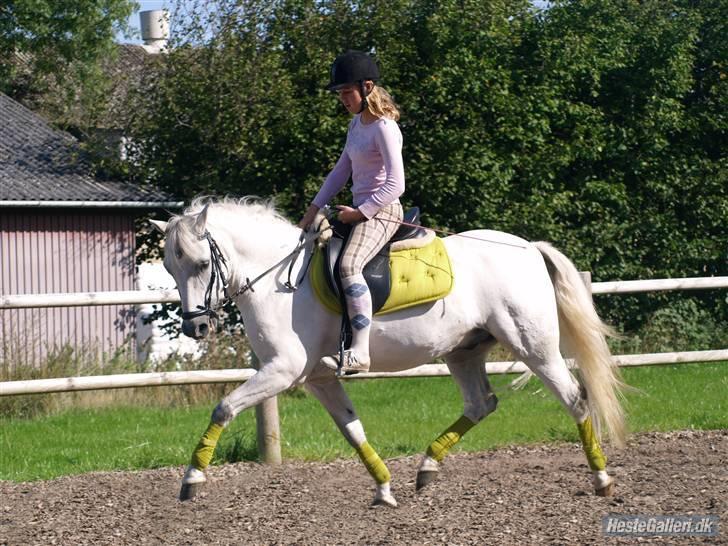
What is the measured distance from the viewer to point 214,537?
5.68 m

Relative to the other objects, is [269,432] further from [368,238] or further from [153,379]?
[368,238]

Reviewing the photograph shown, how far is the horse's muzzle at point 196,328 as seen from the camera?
5672mm

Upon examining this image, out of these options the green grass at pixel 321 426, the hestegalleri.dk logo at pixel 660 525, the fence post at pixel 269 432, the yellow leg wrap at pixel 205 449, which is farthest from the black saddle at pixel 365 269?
the fence post at pixel 269 432

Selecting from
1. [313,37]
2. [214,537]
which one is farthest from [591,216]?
[214,537]

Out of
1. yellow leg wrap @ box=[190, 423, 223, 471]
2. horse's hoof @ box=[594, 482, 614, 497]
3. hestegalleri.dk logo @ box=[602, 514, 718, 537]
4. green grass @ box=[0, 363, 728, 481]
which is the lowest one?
green grass @ box=[0, 363, 728, 481]

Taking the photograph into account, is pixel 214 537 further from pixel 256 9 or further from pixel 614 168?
pixel 614 168

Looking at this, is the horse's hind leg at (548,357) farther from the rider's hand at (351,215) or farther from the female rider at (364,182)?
the rider's hand at (351,215)

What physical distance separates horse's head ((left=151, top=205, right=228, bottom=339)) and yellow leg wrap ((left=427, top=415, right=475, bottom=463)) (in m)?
1.68

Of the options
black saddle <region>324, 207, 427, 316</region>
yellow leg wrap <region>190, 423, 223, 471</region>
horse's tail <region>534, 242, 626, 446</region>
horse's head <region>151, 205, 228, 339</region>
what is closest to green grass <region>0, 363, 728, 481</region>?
horse's tail <region>534, 242, 626, 446</region>

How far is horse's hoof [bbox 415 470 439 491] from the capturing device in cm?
666

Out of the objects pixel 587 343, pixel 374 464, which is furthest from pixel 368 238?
pixel 587 343

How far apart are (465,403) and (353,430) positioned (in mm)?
898

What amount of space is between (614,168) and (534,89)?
207 cm

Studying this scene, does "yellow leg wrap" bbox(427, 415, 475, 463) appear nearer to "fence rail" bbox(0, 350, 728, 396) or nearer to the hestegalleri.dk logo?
"fence rail" bbox(0, 350, 728, 396)
